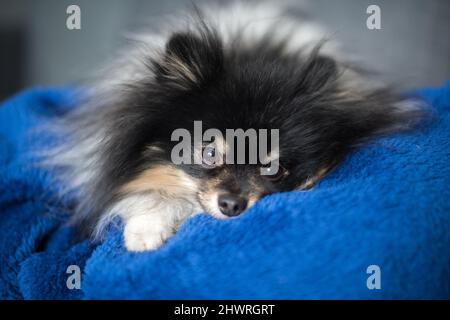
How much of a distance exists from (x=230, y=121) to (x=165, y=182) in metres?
0.34

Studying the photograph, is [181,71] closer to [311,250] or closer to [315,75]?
[315,75]

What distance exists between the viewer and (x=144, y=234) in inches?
60.4

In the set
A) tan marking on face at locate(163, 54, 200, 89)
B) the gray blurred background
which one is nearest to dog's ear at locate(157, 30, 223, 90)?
tan marking on face at locate(163, 54, 200, 89)

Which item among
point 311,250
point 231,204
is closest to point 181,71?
point 231,204

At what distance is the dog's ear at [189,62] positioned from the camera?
1713mm

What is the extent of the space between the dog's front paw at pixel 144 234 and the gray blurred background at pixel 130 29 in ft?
4.78

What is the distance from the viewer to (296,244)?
127 cm

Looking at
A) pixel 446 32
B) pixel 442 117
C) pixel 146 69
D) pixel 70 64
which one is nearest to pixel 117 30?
pixel 70 64

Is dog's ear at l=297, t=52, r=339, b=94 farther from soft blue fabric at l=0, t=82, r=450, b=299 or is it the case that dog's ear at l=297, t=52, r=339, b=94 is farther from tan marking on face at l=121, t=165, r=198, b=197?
tan marking on face at l=121, t=165, r=198, b=197

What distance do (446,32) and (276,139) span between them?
79.0 inches

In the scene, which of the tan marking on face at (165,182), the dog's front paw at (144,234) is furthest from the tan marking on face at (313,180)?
the dog's front paw at (144,234)

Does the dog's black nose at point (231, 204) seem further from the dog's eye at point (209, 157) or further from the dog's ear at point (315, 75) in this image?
the dog's ear at point (315, 75)

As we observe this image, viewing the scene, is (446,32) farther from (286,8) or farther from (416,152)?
(416,152)

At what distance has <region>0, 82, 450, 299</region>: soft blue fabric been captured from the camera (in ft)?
3.95
